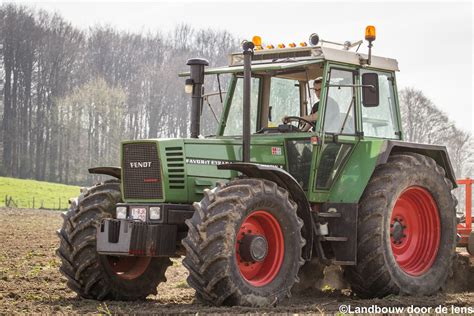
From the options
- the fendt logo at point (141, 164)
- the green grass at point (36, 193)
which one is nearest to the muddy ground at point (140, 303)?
the fendt logo at point (141, 164)

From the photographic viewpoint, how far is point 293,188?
29.1 feet

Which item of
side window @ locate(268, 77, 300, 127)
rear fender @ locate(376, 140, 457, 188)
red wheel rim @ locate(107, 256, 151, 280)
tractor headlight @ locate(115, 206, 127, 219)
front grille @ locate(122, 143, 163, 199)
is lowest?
red wheel rim @ locate(107, 256, 151, 280)

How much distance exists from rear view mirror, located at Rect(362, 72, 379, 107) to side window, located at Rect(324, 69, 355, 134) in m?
0.25

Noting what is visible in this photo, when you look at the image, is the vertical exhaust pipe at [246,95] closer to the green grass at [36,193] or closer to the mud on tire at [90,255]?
the mud on tire at [90,255]

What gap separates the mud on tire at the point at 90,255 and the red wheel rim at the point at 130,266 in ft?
0.12

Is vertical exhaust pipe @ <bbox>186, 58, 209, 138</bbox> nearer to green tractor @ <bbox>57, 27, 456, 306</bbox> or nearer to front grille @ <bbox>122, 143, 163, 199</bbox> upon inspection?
green tractor @ <bbox>57, 27, 456, 306</bbox>

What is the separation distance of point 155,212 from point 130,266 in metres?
1.22

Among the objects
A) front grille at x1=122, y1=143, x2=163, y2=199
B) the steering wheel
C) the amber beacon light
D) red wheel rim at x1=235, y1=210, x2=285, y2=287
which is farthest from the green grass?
red wheel rim at x1=235, y1=210, x2=285, y2=287

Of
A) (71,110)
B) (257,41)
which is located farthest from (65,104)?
(257,41)

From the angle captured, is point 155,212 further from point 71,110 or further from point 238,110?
point 71,110

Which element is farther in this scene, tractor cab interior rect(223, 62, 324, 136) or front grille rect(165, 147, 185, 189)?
tractor cab interior rect(223, 62, 324, 136)

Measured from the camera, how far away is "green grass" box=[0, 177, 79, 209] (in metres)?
38.4

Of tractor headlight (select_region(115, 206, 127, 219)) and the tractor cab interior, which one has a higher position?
the tractor cab interior

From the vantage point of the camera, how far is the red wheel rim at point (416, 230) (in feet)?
33.5
